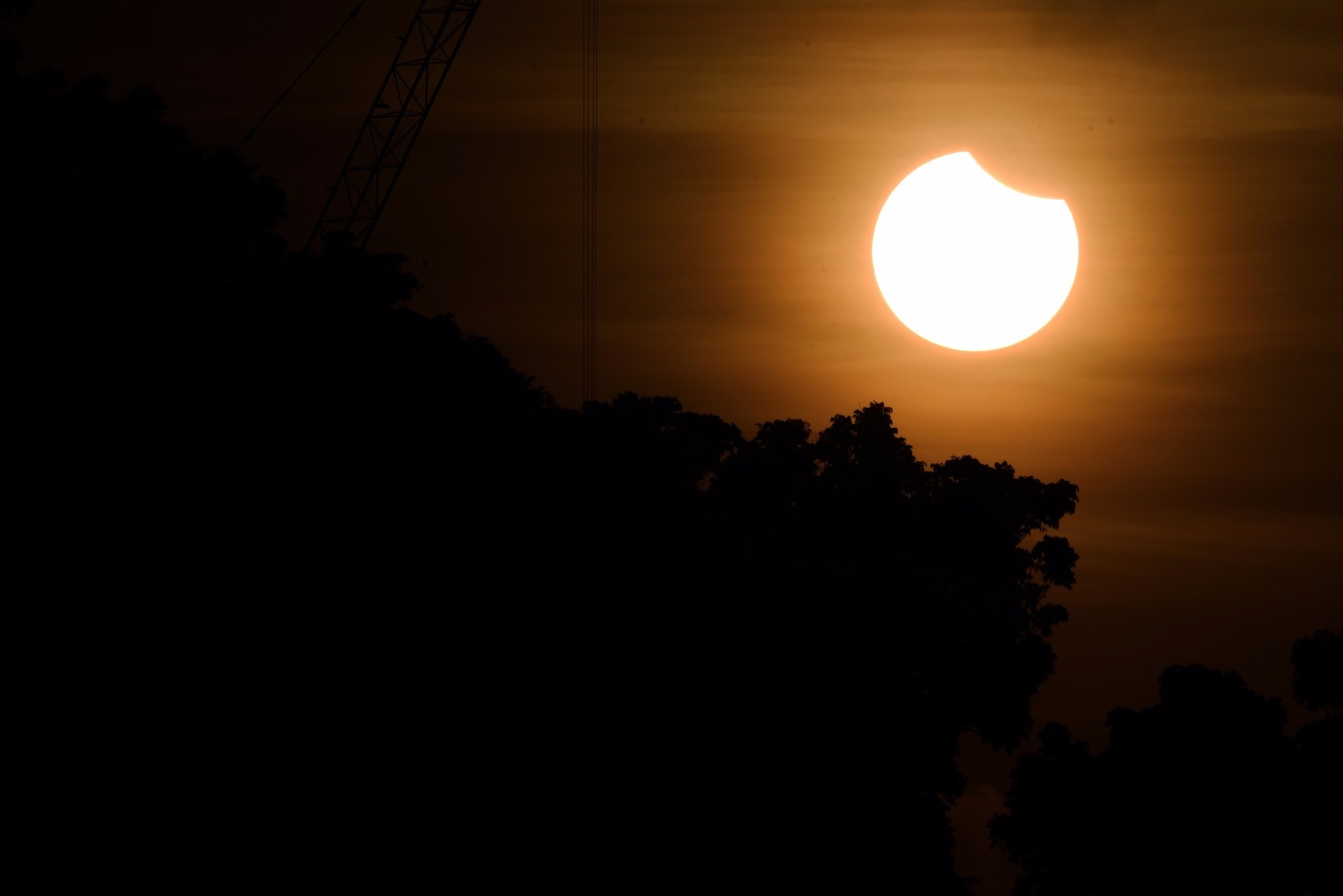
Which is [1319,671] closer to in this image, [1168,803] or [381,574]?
[1168,803]

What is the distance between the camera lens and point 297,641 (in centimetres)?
2634

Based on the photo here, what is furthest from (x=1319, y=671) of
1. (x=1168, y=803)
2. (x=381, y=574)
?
(x=381, y=574)

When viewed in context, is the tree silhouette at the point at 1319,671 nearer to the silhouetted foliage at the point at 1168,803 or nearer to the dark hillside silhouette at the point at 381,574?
the silhouetted foliage at the point at 1168,803

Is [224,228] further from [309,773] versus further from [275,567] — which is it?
[309,773]

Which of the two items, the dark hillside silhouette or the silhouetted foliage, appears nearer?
the dark hillside silhouette

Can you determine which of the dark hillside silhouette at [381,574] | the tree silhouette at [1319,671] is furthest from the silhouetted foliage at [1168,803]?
the dark hillside silhouette at [381,574]

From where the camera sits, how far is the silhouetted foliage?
5544cm

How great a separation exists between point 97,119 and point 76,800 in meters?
16.5

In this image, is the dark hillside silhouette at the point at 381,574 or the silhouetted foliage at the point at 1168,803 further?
the silhouetted foliage at the point at 1168,803

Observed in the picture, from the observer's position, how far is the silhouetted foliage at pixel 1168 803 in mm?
55438

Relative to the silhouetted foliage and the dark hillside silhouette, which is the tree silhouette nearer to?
the silhouetted foliage

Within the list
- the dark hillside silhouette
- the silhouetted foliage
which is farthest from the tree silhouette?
the dark hillside silhouette

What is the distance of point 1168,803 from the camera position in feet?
189

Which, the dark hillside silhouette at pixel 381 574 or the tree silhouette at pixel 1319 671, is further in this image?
the tree silhouette at pixel 1319 671
